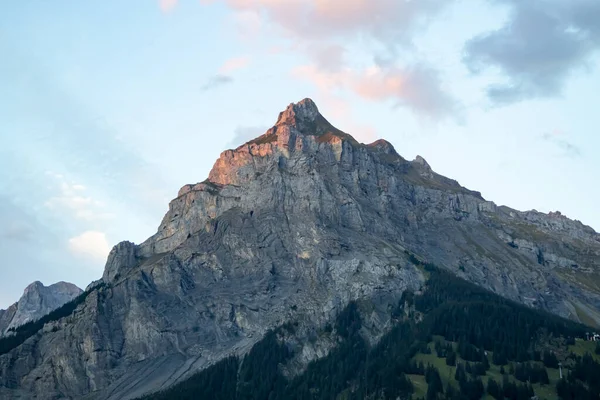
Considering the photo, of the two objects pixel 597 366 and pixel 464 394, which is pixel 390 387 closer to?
pixel 464 394

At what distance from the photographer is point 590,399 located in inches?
7249

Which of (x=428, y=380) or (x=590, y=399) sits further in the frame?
(x=428, y=380)

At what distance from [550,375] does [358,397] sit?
47640mm

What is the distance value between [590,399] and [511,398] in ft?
57.4

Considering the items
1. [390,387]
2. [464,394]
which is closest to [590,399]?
[464,394]

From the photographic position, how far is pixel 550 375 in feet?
652

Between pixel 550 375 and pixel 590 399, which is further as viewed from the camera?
pixel 550 375

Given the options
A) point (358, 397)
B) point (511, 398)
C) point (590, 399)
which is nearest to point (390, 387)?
point (358, 397)

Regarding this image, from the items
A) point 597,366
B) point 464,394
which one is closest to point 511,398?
point 464,394

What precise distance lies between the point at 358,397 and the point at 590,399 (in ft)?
176

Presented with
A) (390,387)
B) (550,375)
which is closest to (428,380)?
(390,387)

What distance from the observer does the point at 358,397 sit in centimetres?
19775

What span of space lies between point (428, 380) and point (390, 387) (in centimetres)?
986

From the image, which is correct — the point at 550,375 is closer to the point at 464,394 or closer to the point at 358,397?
the point at 464,394
